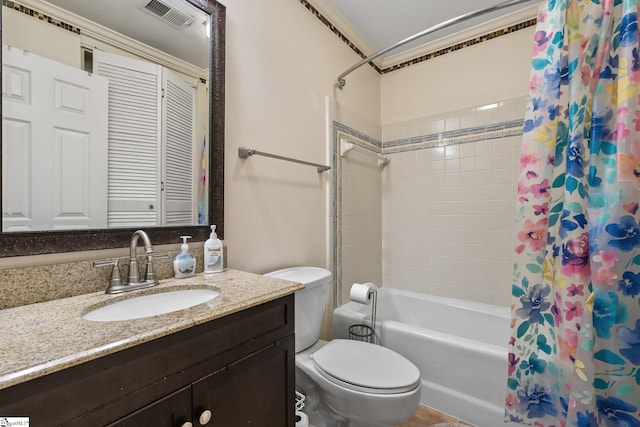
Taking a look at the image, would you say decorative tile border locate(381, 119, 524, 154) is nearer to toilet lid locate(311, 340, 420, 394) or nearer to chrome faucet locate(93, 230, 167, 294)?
toilet lid locate(311, 340, 420, 394)

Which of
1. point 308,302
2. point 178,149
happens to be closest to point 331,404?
point 308,302

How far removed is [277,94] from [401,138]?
131 cm

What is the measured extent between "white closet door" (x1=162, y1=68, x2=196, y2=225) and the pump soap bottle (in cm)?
12

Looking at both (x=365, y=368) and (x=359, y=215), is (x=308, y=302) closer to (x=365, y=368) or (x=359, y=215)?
(x=365, y=368)

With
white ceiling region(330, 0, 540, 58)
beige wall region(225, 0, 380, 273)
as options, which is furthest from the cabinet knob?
white ceiling region(330, 0, 540, 58)

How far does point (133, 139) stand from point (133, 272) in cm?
48

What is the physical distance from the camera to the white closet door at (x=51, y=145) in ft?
2.59

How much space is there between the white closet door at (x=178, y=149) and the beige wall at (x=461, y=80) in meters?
1.87

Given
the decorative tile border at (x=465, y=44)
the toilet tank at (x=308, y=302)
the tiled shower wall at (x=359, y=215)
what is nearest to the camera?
the toilet tank at (x=308, y=302)

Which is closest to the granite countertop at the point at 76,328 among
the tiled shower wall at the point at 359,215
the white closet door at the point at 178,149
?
the white closet door at the point at 178,149

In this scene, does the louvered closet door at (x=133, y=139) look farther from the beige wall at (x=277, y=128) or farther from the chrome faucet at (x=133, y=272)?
the beige wall at (x=277, y=128)

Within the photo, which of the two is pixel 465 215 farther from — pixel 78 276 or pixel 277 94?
pixel 78 276

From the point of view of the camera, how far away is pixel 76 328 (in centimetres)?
62

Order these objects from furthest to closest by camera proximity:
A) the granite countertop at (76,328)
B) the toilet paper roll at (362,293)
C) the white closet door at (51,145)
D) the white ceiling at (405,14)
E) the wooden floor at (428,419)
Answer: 1. the white ceiling at (405,14)
2. the toilet paper roll at (362,293)
3. the wooden floor at (428,419)
4. the white closet door at (51,145)
5. the granite countertop at (76,328)
